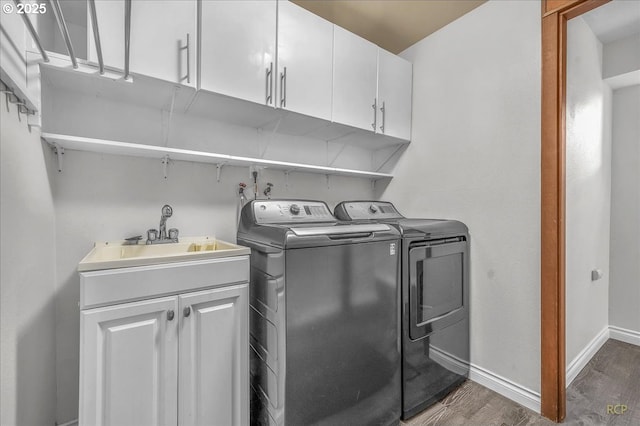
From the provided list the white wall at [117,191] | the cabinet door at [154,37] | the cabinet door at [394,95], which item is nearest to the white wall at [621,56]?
the cabinet door at [394,95]

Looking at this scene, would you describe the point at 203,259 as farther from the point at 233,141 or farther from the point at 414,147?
the point at 414,147

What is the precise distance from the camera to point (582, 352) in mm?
2178

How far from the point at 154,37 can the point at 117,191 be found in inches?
33.5

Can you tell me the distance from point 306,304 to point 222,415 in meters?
0.66

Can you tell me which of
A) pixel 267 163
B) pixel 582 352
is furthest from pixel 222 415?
pixel 582 352

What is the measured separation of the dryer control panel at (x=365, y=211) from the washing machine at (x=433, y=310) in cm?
41

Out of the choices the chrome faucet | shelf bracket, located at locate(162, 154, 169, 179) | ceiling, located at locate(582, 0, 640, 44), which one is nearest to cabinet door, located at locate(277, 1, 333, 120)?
shelf bracket, located at locate(162, 154, 169, 179)

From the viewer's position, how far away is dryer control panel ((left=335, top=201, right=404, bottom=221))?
85.0 inches

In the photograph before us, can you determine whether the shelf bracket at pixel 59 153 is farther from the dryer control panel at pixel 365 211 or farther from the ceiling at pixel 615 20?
the ceiling at pixel 615 20

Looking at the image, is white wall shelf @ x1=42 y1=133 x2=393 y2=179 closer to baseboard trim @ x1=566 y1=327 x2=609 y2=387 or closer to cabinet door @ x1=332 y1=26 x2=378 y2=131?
cabinet door @ x1=332 y1=26 x2=378 y2=131

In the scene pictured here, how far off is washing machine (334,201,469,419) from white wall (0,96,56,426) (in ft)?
5.45

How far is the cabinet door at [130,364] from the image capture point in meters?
1.04

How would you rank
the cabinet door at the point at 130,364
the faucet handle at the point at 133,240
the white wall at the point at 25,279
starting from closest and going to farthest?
the white wall at the point at 25,279, the cabinet door at the point at 130,364, the faucet handle at the point at 133,240

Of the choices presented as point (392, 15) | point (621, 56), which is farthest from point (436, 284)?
point (621, 56)
